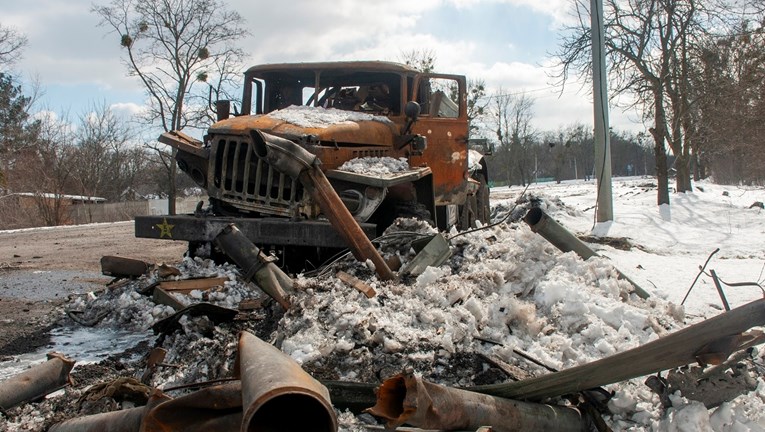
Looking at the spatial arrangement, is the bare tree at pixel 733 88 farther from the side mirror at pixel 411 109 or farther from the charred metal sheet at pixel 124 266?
the charred metal sheet at pixel 124 266

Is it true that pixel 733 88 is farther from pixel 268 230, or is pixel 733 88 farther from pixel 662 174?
pixel 268 230

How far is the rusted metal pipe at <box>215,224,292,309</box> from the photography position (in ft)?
14.5

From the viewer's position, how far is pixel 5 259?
9742 millimetres

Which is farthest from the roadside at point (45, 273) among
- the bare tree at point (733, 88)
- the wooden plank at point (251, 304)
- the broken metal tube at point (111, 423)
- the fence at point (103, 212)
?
the fence at point (103, 212)

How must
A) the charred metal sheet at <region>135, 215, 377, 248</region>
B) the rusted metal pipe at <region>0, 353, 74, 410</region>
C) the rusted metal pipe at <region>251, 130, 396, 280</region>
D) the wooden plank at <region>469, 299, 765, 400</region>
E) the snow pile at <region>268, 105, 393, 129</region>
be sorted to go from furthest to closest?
the snow pile at <region>268, 105, 393, 129</region> → the charred metal sheet at <region>135, 215, 377, 248</region> → the rusted metal pipe at <region>251, 130, 396, 280</region> → the rusted metal pipe at <region>0, 353, 74, 410</region> → the wooden plank at <region>469, 299, 765, 400</region>

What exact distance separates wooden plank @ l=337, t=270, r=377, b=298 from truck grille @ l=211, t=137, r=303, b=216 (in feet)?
4.33

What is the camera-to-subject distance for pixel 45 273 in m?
8.02

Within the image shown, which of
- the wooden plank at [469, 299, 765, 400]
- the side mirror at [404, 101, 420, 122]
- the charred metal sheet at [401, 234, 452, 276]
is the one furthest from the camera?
the side mirror at [404, 101, 420, 122]

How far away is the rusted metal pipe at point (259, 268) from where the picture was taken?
4418 millimetres

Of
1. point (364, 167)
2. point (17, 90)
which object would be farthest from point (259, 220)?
point (17, 90)

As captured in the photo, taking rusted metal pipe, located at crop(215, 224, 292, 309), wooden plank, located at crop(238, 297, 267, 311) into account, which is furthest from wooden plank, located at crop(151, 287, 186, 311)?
rusted metal pipe, located at crop(215, 224, 292, 309)

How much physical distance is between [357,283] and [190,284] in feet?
6.52

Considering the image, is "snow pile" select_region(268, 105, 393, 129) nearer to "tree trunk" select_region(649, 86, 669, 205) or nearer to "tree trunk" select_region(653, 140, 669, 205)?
"tree trunk" select_region(649, 86, 669, 205)

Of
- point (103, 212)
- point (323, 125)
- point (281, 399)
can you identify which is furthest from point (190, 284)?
point (103, 212)
